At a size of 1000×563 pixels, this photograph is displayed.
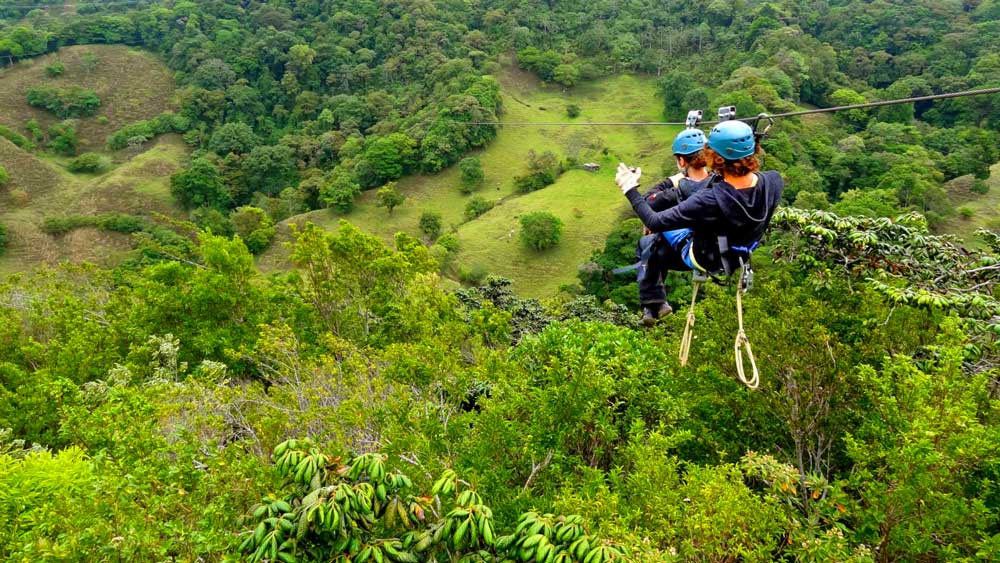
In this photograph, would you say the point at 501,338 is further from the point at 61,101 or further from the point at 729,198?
the point at 61,101

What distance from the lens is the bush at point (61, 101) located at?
63875 millimetres

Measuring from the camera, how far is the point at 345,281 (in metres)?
18.1

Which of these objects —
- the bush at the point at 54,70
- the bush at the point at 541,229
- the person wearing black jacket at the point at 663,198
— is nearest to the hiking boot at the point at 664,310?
the person wearing black jacket at the point at 663,198

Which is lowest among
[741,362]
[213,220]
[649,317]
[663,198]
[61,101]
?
[213,220]

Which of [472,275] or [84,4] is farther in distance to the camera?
[84,4]

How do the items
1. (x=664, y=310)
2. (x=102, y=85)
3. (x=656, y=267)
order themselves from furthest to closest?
(x=102, y=85), (x=664, y=310), (x=656, y=267)

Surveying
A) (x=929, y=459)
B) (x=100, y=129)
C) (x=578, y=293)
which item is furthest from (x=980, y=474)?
(x=100, y=129)

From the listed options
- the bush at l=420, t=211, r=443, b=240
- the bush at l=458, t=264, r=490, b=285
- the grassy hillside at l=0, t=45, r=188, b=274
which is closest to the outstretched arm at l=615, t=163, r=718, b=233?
the bush at l=458, t=264, r=490, b=285

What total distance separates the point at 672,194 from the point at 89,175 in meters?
70.2

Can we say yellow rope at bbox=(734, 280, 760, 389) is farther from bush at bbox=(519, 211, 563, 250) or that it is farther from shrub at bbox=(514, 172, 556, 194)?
shrub at bbox=(514, 172, 556, 194)

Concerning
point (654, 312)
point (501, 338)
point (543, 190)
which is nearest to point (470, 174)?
point (543, 190)

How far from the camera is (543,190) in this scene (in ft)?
163

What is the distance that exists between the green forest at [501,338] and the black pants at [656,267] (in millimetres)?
915

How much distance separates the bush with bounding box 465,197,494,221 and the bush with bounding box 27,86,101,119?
50.9 m
